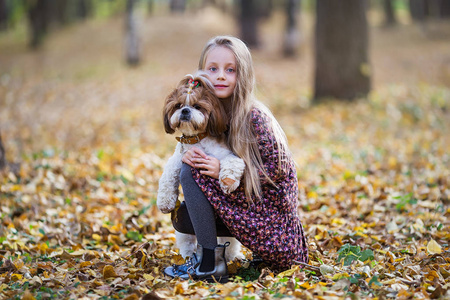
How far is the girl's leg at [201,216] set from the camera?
9.21 feet

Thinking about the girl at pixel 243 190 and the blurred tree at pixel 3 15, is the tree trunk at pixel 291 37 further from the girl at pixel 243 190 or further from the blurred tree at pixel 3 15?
the blurred tree at pixel 3 15

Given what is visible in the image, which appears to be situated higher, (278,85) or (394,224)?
(278,85)

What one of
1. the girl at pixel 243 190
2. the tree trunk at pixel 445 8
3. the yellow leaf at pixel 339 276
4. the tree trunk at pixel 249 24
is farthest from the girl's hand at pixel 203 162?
the tree trunk at pixel 445 8

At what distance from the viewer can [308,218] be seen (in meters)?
4.22

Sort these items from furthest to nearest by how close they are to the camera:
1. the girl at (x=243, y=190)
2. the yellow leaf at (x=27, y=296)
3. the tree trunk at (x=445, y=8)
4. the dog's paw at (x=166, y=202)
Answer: the tree trunk at (x=445, y=8) < the dog's paw at (x=166, y=202) < the girl at (x=243, y=190) < the yellow leaf at (x=27, y=296)

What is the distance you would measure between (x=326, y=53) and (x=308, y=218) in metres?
6.34

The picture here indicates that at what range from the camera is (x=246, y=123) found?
284 cm

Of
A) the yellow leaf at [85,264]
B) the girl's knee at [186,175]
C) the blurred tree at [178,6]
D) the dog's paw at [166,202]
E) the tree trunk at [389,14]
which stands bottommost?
the yellow leaf at [85,264]

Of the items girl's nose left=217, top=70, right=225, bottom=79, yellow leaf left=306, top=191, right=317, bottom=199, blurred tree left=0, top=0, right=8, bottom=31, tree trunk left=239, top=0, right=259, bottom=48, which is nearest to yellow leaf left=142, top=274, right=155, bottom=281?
girl's nose left=217, top=70, right=225, bottom=79

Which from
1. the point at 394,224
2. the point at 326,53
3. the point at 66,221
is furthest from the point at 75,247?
the point at 326,53

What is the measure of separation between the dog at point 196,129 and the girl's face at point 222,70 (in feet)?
0.29

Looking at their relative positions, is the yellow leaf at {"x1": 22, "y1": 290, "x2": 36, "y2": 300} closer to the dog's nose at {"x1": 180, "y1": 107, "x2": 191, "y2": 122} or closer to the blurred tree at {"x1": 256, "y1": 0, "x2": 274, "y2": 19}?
the dog's nose at {"x1": 180, "y1": 107, "x2": 191, "y2": 122}

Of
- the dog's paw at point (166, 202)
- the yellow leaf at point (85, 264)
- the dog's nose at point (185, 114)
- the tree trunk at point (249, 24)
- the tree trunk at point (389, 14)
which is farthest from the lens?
the tree trunk at point (389, 14)

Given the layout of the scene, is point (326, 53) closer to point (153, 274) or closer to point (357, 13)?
point (357, 13)
